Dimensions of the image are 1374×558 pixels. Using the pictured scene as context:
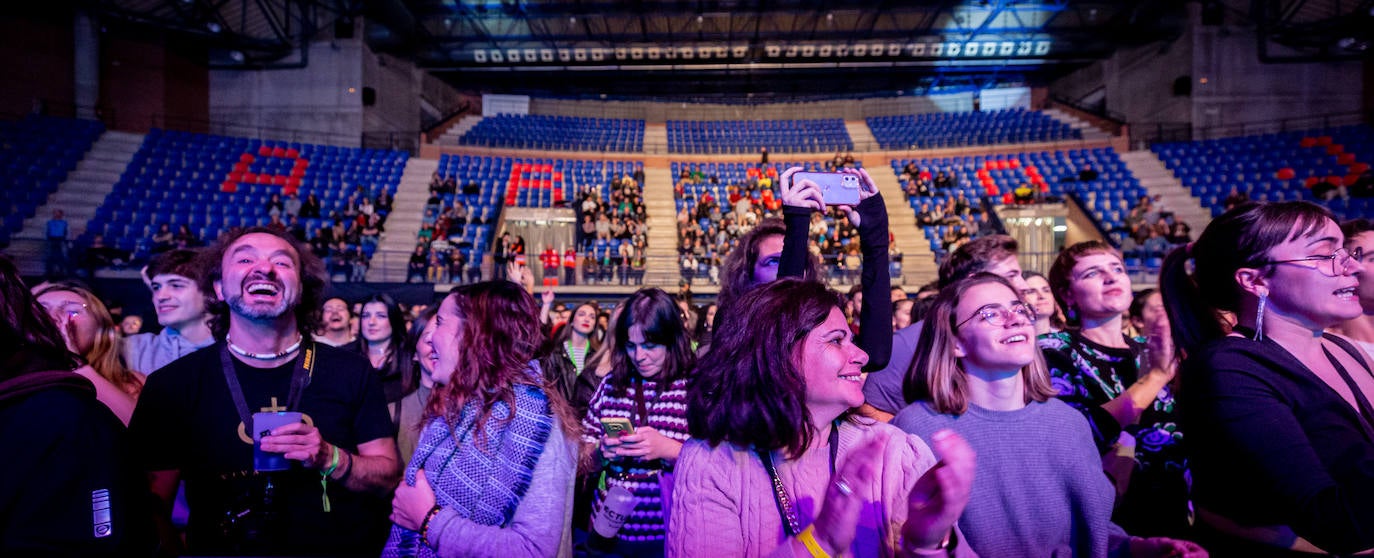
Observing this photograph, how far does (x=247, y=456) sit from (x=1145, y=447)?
2833 mm

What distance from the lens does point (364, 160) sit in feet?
65.4

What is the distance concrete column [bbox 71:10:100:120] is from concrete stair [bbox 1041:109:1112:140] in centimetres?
2715

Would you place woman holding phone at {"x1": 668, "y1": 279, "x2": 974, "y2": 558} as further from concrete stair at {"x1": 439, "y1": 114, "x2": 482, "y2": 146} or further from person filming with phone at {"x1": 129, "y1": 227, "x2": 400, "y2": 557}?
concrete stair at {"x1": 439, "y1": 114, "x2": 482, "y2": 146}

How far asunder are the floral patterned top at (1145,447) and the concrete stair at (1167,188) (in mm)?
16247

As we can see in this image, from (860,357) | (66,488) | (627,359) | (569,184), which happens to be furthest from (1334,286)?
(569,184)

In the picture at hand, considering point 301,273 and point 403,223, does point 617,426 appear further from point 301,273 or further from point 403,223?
point 403,223

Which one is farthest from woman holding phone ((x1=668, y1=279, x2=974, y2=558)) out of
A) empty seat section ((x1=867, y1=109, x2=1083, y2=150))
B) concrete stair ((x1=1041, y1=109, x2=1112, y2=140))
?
concrete stair ((x1=1041, y1=109, x2=1112, y2=140))

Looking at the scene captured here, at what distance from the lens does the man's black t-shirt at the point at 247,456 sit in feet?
6.55

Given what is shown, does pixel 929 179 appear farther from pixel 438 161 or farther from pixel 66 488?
pixel 66 488

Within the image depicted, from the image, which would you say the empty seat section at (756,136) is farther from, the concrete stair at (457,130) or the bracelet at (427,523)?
the bracelet at (427,523)

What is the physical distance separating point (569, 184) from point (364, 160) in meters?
5.68

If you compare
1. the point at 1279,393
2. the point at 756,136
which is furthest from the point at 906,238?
the point at 1279,393

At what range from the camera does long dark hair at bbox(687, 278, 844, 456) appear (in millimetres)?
1603

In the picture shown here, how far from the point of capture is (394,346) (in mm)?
4348
